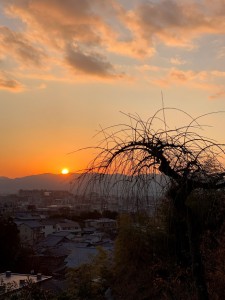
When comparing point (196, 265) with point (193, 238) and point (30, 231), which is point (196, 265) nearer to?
point (193, 238)

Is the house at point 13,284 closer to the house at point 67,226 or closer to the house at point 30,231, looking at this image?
the house at point 30,231

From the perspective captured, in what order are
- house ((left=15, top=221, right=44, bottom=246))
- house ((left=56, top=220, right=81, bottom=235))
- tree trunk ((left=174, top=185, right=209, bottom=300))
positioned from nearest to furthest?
tree trunk ((left=174, top=185, right=209, bottom=300)) < house ((left=15, top=221, right=44, bottom=246)) < house ((left=56, top=220, right=81, bottom=235))

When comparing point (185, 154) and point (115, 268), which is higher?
point (185, 154)

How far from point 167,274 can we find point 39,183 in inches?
7343

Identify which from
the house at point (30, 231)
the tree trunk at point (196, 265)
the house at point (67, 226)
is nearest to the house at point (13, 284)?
the tree trunk at point (196, 265)

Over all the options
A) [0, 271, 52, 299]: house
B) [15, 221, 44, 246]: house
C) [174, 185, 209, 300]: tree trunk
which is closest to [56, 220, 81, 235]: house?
[15, 221, 44, 246]: house

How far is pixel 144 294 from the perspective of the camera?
36.2 feet

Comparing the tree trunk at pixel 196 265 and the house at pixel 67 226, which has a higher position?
the tree trunk at pixel 196 265

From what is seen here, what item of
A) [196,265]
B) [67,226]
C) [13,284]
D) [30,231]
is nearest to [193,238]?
[196,265]

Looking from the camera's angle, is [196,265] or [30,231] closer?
[196,265]

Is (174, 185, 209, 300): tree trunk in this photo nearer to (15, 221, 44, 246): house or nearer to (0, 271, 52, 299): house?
(0, 271, 52, 299): house

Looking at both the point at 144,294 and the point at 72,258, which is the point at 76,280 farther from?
the point at 72,258

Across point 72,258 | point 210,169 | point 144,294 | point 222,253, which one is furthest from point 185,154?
point 72,258

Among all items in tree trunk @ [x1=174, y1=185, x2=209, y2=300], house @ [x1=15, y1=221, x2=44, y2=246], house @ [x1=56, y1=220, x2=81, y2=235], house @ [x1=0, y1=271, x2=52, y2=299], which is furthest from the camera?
house @ [x1=56, y1=220, x2=81, y2=235]
